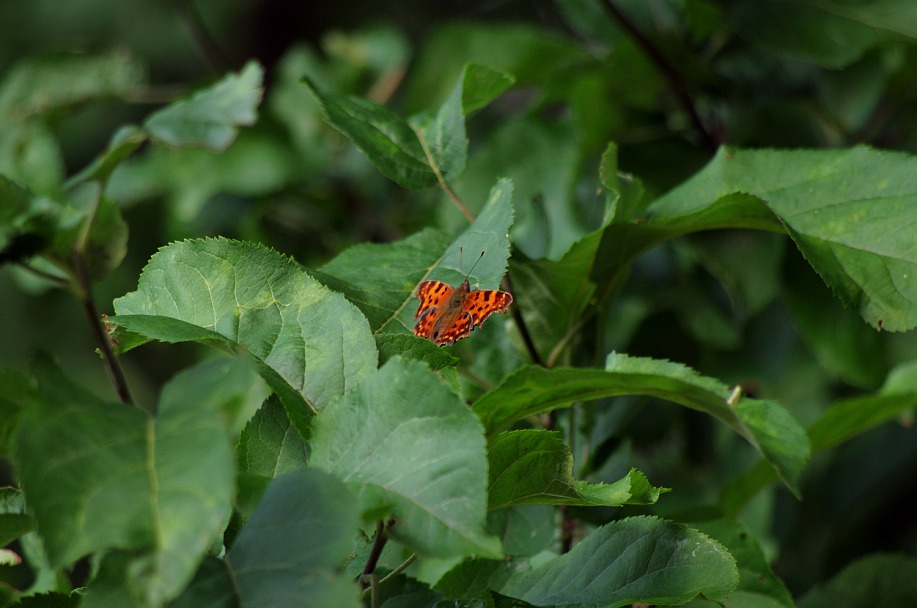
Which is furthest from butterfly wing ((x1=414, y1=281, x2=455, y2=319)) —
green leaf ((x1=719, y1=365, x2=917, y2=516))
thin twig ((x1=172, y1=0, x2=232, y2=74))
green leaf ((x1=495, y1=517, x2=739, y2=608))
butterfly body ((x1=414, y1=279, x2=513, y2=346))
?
thin twig ((x1=172, y1=0, x2=232, y2=74))

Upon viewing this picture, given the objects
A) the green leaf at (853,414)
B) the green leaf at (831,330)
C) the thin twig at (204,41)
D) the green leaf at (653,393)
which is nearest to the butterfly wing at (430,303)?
the green leaf at (653,393)

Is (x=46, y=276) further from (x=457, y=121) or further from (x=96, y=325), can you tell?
(x=457, y=121)

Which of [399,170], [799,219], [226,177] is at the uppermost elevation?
[399,170]

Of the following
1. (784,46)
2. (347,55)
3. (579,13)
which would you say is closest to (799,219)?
(784,46)

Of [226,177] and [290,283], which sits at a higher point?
[290,283]

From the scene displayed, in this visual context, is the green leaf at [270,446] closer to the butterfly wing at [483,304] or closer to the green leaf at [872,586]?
the butterfly wing at [483,304]

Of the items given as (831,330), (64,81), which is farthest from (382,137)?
(64,81)

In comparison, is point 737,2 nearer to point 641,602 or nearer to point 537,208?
point 537,208
